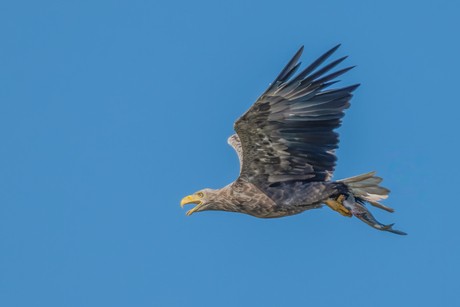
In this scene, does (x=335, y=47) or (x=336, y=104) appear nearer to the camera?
(x=335, y=47)

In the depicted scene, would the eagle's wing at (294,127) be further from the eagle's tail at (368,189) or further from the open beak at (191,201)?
the open beak at (191,201)

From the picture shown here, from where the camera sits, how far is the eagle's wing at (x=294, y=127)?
9.91 metres

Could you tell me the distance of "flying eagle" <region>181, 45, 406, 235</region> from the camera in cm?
996

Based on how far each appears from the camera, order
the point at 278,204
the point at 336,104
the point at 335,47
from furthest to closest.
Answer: the point at 278,204, the point at 336,104, the point at 335,47

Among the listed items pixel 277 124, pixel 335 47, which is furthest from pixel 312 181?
pixel 335 47

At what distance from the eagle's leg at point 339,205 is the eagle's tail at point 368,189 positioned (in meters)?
0.22

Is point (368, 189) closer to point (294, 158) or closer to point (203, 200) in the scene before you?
point (294, 158)

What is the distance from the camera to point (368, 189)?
1098 cm

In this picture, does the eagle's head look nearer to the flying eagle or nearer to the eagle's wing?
the flying eagle

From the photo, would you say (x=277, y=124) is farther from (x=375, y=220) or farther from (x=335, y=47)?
(x=375, y=220)

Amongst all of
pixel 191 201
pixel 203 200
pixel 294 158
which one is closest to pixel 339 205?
pixel 294 158

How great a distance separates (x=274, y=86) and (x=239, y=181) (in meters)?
1.83

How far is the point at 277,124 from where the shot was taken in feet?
33.4

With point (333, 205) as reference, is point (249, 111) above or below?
above
